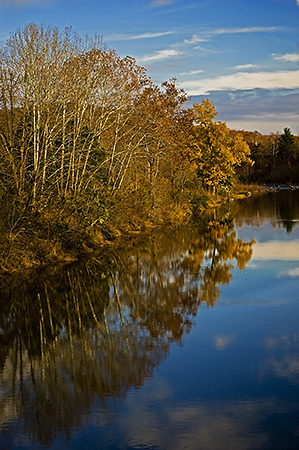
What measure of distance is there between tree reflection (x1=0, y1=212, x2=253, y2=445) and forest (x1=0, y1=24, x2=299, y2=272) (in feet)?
7.77

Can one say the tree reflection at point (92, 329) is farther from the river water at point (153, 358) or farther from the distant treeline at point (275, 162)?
the distant treeline at point (275, 162)

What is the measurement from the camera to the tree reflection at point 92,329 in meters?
8.70

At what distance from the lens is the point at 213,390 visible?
9.08 m

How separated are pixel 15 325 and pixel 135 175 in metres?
24.8

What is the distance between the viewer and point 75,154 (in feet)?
83.9

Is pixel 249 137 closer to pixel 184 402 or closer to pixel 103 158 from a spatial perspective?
pixel 103 158

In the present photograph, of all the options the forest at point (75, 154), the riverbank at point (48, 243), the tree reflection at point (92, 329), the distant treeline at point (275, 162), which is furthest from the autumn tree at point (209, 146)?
the distant treeline at point (275, 162)

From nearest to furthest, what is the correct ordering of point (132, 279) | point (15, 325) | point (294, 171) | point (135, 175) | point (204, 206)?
point (15, 325)
point (132, 279)
point (135, 175)
point (204, 206)
point (294, 171)

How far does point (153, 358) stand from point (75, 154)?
16215mm

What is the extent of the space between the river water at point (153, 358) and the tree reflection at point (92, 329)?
0.11 feet

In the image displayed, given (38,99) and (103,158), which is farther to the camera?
(103,158)

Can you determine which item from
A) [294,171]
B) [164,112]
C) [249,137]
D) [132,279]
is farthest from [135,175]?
[249,137]

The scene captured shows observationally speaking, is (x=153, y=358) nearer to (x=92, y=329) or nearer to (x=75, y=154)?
(x=92, y=329)

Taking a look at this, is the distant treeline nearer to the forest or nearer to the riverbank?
the forest
